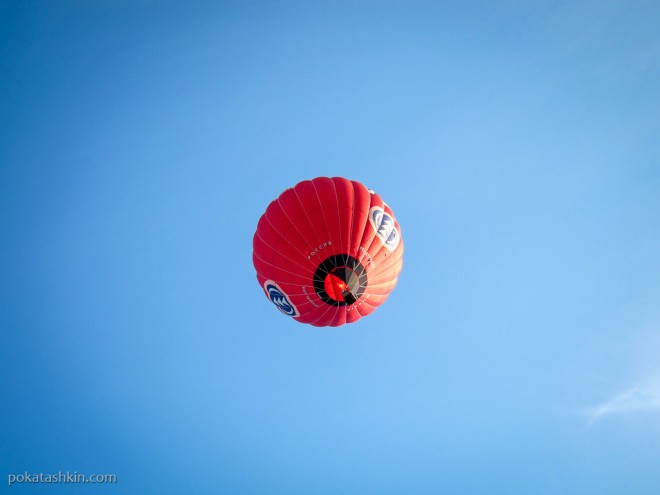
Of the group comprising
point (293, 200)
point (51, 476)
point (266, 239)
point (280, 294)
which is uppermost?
point (293, 200)

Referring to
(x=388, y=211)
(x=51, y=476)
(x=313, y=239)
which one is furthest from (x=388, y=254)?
(x=51, y=476)

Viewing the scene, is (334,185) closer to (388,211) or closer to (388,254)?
(388,211)

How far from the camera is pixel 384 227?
9.74 meters

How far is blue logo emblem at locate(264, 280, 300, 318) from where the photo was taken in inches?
388

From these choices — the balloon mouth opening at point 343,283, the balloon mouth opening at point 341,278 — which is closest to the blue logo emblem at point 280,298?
the balloon mouth opening at point 341,278

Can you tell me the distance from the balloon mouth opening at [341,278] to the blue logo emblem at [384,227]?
1080 mm

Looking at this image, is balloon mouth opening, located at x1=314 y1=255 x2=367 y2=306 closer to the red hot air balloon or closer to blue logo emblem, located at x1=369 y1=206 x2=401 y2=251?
the red hot air balloon

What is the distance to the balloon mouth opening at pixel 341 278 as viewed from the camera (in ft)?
29.3

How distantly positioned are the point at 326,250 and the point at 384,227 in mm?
1784

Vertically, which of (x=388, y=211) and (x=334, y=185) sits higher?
(x=334, y=185)

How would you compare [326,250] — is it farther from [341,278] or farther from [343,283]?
[343,283]

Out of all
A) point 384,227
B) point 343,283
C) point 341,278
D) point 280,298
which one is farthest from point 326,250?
point 280,298

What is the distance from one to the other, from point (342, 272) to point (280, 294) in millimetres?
2017

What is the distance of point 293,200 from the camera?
384 inches
